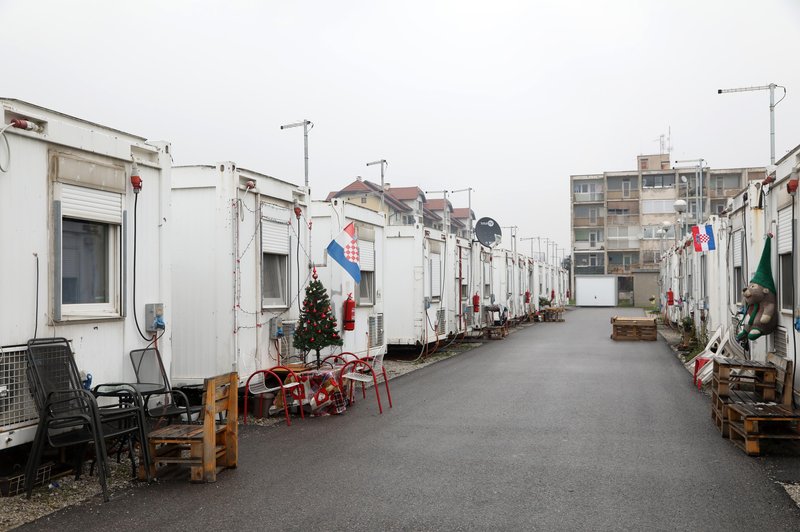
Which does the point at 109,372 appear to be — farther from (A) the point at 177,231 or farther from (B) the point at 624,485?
(B) the point at 624,485

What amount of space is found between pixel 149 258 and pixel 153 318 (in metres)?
0.69

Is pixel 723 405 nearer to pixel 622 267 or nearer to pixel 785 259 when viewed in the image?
pixel 785 259

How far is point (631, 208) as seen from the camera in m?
75.4

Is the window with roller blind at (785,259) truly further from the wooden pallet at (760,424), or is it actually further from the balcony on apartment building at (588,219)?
the balcony on apartment building at (588,219)

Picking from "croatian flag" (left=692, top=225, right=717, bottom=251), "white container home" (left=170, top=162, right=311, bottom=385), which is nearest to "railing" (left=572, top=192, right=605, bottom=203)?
"croatian flag" (left=692, top=225, right=717, bottom=251)

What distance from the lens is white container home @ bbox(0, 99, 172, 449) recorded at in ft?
20.8

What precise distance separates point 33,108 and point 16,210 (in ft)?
3.23

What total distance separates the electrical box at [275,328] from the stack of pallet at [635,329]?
52.1 ft

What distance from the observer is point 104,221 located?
759 cm

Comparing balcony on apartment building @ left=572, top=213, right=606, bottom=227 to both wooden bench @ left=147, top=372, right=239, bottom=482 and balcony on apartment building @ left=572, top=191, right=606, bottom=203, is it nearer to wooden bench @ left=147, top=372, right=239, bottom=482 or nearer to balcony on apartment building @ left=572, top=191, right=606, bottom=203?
balcony on apartment building @ left=572, top=191, right=606, bottom=203

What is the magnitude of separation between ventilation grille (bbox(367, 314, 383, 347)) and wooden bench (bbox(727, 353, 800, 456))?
8.05 meters

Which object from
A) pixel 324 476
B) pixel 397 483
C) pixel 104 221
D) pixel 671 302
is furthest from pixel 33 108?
pixel 671 302

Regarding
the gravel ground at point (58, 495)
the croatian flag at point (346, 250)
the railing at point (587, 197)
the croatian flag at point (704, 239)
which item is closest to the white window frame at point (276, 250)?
the croatian flag at point (346, 250)

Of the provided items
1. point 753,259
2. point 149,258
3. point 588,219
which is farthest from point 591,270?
point 149,258
